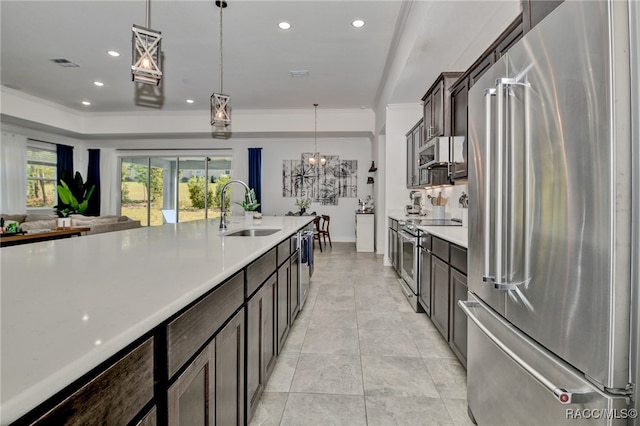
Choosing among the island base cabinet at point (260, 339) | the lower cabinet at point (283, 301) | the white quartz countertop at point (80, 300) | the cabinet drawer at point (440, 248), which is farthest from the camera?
the cabinet drawer at point (440, 248)

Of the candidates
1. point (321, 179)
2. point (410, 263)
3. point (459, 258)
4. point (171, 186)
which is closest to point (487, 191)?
point (459, 258)

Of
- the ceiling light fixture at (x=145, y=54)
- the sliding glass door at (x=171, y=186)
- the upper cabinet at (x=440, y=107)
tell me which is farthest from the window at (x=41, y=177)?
the upper cabinet at (x=440, y=107)

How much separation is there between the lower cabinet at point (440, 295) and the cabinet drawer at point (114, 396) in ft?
6.73

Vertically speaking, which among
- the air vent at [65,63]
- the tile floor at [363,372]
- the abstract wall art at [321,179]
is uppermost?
the air vent at [65,63]

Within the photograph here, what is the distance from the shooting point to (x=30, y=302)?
0.76 meters

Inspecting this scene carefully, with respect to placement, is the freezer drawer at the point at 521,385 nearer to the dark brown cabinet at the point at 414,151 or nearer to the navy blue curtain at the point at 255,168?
the dark brown cabinet at the point at 414,151

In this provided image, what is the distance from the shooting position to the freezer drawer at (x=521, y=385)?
32.4 inches

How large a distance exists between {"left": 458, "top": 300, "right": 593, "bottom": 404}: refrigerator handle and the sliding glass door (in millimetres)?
8384

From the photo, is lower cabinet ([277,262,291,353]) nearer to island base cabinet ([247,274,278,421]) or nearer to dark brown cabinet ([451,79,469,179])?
island base cabinet ([247,274,278,421])

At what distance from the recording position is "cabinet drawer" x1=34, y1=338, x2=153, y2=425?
19.3 inches

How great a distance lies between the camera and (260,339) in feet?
5.29

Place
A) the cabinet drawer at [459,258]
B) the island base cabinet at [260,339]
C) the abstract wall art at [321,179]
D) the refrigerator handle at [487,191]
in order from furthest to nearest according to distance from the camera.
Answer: the abstract wall art at [321,179]
the cabinet drawer at [459,258]
the island base cabinet at [260,339]
the refrigerator handle at [487,191]

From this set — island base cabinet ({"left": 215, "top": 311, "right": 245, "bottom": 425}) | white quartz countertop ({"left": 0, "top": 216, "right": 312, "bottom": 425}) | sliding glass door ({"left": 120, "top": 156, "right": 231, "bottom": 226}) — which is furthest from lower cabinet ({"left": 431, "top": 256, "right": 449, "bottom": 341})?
sliding glass door ({"left": 120, "top": 156, "right": 231, "bottom": 226})

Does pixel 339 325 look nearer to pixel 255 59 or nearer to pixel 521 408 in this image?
pixel 521 408
